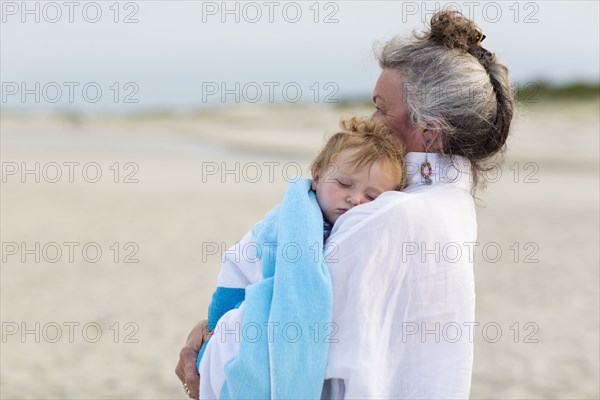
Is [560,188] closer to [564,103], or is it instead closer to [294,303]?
[294,303]

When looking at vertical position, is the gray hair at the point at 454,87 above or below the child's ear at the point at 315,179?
above

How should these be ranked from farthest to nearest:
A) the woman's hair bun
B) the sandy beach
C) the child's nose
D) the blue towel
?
1. the sandy beach
2. the woman's hair bun
3. the child's nose
4. the blue towel

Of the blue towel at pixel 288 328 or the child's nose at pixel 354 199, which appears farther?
the child's nose at pixel 354 199

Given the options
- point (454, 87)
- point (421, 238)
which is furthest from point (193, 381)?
point (454, 87)

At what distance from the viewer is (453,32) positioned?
2.30 metres

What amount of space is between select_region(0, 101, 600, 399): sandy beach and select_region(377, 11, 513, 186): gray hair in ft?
1.08

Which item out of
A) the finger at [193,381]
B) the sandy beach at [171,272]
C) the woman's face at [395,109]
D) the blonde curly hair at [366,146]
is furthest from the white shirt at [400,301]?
the sandy beach at [171,272]

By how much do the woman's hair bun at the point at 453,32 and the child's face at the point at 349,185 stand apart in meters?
0.40

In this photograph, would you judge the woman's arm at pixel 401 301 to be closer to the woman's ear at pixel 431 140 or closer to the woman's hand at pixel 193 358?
the woman's ear at pixel 431 140

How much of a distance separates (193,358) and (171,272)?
6693 millimetres

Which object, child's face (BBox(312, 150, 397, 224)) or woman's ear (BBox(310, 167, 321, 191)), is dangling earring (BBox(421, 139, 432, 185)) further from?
woman's ear (BBox(310, 167, 321, 191))

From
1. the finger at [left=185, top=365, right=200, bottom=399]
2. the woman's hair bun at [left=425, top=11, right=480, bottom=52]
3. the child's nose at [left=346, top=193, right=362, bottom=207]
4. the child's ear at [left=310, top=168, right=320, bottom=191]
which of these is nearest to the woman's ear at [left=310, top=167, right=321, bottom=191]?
the child's ear at [left=310, top=168, right=320, bottom=191]

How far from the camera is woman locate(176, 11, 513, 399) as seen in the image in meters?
2.05

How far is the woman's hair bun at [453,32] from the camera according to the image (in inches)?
90.5
